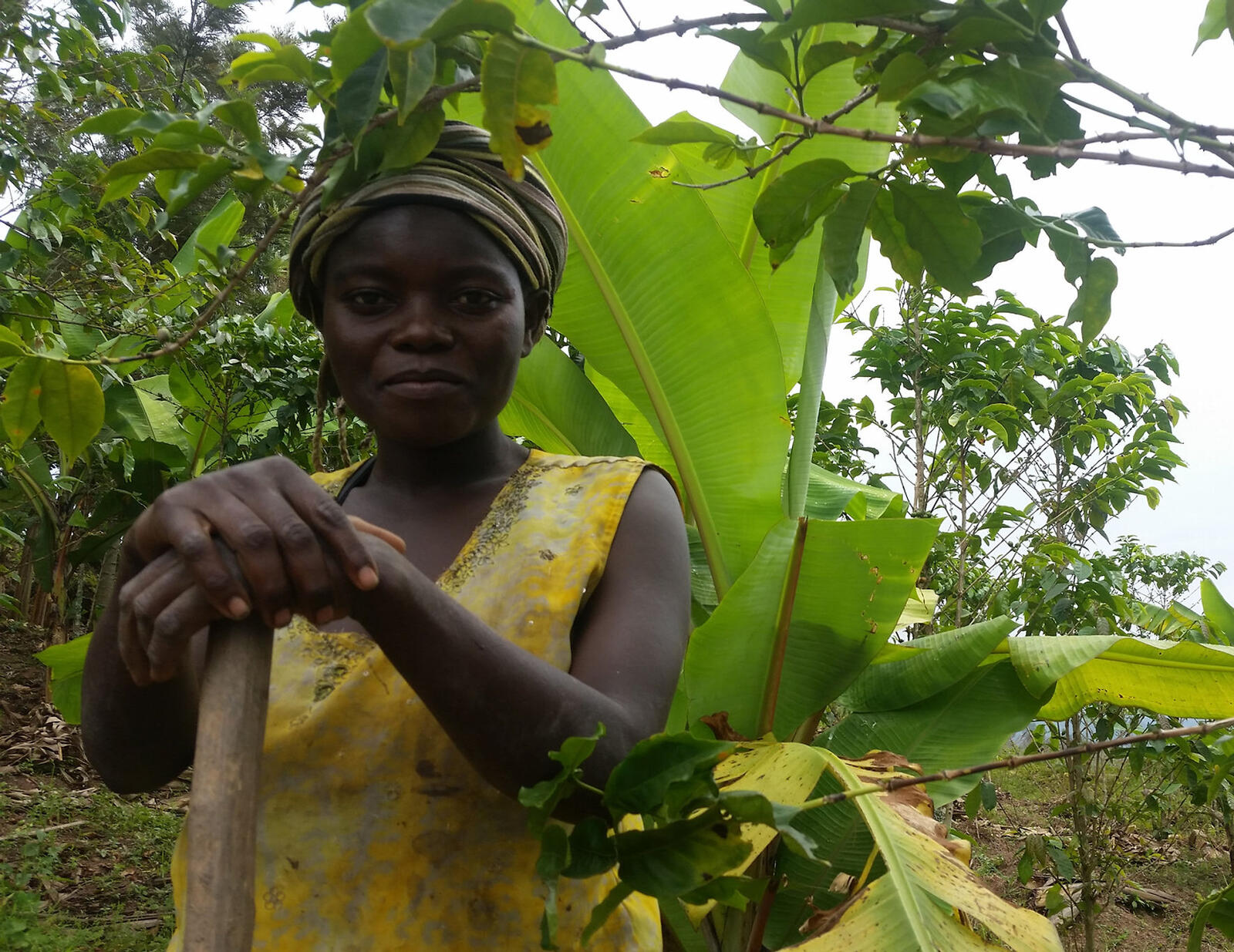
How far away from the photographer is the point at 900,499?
2580 millimetres

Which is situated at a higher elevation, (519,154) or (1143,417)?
(1143,417)

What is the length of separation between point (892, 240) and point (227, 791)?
77cm

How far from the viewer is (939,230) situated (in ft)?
2.92

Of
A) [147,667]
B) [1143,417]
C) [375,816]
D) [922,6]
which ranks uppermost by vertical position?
[1143,417]

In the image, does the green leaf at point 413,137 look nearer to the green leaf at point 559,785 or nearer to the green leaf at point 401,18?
the green leaf at point 401,18

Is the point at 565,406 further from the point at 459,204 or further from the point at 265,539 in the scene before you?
the point at 265,539

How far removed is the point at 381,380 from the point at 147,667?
1.45ft

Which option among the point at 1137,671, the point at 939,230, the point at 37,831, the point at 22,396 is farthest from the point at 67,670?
the point at 1137,671

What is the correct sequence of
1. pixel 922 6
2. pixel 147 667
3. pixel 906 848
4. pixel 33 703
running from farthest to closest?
1. pixel 33 703
2. pixel 906 848
3. pixel 147 667
4. pixel 922 6

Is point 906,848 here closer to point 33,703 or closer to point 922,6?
point 922,6

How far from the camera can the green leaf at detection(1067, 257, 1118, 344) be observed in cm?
91

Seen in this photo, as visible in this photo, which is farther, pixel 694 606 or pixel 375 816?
pixel 694 606

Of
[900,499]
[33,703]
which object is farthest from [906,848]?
[33,703]

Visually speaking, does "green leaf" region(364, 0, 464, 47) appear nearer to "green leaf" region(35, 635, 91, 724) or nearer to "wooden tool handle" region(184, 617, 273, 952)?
"wooden tool handle" region(184, 617, 273, 952)
